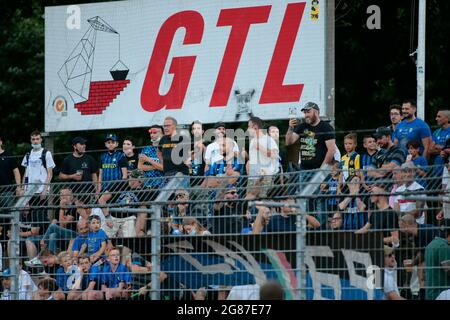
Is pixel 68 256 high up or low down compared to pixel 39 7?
down

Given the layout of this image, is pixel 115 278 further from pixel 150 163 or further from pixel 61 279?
pixel 150 163

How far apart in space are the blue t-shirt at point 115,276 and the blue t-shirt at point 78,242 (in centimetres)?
39

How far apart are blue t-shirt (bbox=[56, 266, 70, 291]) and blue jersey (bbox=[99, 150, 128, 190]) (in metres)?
4.54

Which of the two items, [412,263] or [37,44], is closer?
[412,263]

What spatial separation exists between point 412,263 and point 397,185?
931 mm

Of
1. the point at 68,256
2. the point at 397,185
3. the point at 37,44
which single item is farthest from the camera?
the point at 37,44

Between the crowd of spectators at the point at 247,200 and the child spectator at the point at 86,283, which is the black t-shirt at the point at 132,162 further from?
the child spectator at the point at 86,283

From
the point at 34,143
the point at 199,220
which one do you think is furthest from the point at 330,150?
the point at 34,143

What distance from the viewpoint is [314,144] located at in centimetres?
1515

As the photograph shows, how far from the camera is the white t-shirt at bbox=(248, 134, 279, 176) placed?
15094 mm

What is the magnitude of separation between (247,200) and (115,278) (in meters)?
1.87

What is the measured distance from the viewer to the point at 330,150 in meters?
15.0

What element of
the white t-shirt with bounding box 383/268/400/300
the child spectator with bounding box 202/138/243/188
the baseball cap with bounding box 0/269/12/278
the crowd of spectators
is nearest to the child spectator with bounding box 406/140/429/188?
the crowd of spectators
